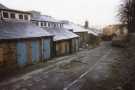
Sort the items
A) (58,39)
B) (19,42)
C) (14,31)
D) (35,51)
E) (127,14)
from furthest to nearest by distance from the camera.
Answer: (127,14), (58,39), (35,51), (14,31), (19,42)

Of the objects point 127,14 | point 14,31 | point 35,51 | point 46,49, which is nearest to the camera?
point 14,31

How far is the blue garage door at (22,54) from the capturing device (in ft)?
47.4

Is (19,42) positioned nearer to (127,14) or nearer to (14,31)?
(14,31)

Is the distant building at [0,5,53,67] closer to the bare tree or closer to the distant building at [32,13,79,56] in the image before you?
the distant building at [32,13,79,56]

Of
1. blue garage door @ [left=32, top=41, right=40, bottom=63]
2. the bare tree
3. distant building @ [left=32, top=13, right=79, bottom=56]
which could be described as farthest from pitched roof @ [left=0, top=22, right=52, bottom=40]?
the bare tree

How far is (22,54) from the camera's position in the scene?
14.9 metres

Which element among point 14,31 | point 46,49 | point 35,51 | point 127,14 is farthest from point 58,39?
point 127,14

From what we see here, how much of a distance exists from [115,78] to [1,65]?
34.4 ft

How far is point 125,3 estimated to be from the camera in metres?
38.3

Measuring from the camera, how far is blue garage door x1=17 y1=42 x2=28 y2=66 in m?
14.4

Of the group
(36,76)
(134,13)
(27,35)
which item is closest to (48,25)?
(27,35)

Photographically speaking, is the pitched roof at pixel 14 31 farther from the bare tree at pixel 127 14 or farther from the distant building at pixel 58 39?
the bare tree at pixel 127 14

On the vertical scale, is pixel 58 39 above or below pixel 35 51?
above

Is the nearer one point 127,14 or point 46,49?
point 46,49
